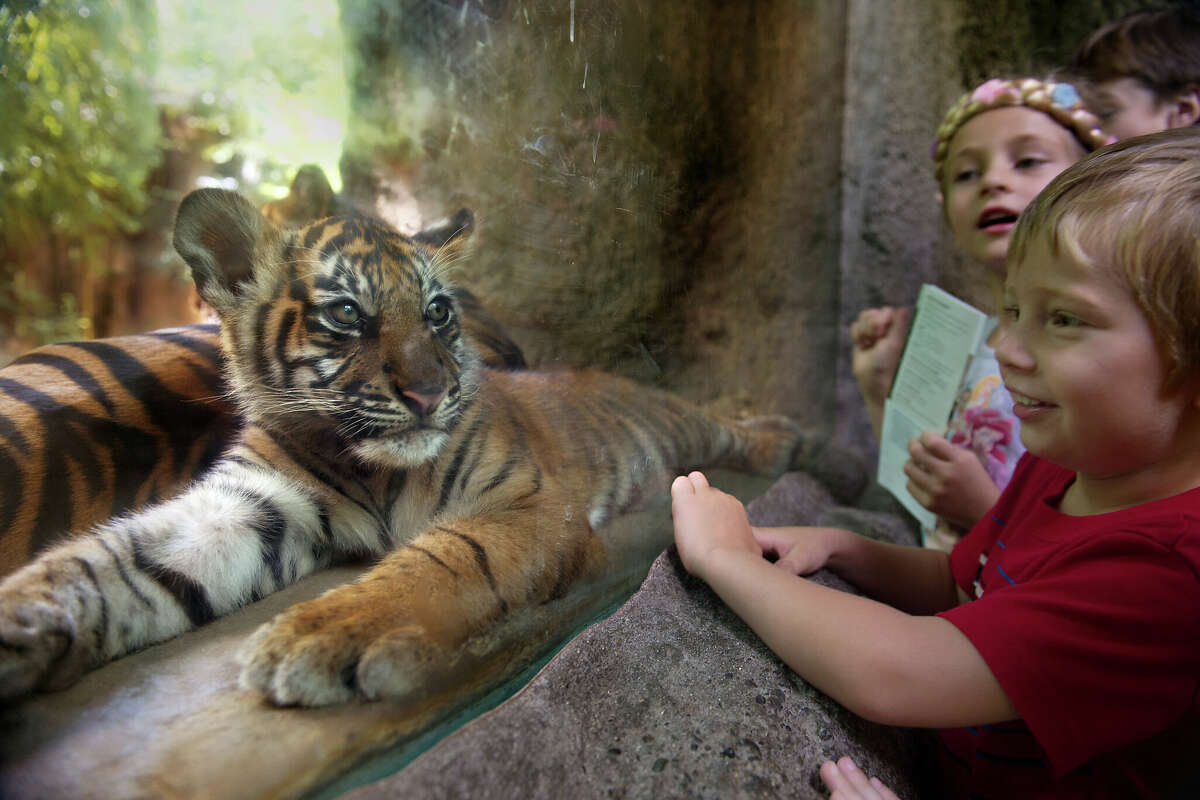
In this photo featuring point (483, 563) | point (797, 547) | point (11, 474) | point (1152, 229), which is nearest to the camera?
point (11, 474)

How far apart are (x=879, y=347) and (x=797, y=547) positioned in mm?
1242

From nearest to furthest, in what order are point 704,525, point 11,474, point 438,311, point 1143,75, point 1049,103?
point 11,474 → point 438,311 → point 704,525 → point 1049,103 → point 1143,75

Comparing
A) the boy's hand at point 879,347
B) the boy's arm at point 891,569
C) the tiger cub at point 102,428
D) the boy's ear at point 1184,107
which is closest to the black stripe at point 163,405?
the tiger cub at point 102,428

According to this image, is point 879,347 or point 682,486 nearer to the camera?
point 682,486

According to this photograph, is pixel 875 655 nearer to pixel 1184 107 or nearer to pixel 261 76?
pixel 261 76

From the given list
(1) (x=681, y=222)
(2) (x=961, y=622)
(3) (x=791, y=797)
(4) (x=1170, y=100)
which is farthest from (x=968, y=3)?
(3) (x=791, y=797)

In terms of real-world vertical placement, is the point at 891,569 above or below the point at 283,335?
below

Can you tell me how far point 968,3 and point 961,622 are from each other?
265 cm

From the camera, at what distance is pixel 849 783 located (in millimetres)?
1047

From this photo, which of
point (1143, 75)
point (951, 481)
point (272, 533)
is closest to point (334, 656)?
point (272, 533)

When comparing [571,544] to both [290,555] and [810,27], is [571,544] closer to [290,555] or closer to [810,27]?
[290,555]

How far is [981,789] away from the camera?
1.15 m

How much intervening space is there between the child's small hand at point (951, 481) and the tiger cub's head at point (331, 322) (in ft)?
5.12

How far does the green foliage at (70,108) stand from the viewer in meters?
0.62
